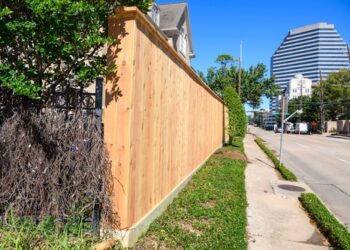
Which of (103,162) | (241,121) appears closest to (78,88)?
(103,162)

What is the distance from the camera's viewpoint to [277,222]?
19.6 feet

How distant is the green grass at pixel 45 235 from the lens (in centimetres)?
352

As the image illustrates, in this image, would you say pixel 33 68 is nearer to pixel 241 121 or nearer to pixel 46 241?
pixel 46 241

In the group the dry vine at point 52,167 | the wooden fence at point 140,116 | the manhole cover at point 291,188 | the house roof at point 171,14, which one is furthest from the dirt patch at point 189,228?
the house roof at point 171,14

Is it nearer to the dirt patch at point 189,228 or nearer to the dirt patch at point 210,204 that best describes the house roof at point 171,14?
the dirt patch at point 210,204

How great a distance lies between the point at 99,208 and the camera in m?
4.04

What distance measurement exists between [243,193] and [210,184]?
765 millimetres

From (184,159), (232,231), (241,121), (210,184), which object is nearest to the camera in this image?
(232,231)

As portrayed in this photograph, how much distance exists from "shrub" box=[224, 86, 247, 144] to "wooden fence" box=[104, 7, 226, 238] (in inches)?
501

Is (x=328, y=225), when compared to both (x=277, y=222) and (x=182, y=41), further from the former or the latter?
(x=182, y=41)

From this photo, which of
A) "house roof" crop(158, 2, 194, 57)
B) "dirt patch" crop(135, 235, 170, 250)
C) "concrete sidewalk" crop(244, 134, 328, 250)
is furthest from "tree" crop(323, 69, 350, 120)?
"dirt patch" crop(135, 235, 170, 250)

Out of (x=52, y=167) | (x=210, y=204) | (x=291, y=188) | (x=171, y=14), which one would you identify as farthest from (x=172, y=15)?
(x=52, y=167)

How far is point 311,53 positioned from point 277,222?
402 feet

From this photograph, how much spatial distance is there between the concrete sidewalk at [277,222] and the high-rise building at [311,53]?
318ft
